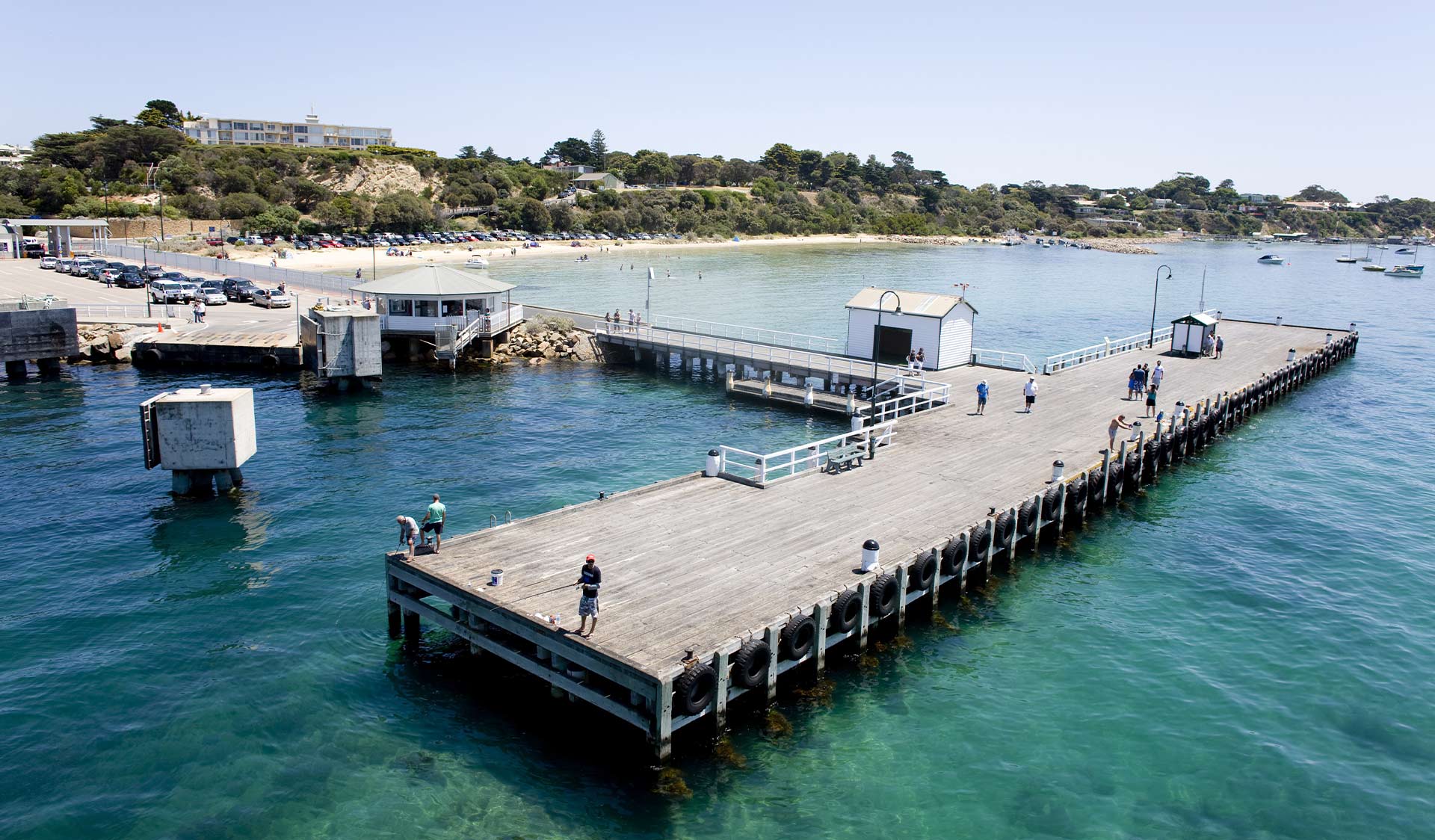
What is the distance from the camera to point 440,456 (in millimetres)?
36688

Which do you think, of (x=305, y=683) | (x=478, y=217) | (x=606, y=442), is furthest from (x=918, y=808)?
(x=478, y=217)

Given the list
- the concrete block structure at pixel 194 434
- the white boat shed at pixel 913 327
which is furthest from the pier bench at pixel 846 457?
the concrete block structure at pixel 194 434

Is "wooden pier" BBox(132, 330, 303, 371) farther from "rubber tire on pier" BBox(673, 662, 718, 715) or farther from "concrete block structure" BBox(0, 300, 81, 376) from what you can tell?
"rubber tire on pier" BBox(673, 662, 718, 715)

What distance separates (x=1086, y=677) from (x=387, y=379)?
4039 cm

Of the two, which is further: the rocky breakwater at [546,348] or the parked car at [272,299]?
the parked car at [272,299]

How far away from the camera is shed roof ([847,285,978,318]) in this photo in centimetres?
4444

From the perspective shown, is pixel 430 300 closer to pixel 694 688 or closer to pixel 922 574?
pixel 922 574

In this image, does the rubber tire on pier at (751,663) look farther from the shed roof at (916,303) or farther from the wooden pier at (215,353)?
the wooden pier at (215,353)

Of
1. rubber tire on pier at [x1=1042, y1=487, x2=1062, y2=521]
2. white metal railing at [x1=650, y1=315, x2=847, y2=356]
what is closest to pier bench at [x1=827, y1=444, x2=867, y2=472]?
rubber tire on pier at [x1=1042, y1=487, x2=1062, y2=521]

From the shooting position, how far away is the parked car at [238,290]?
67812 millimetres

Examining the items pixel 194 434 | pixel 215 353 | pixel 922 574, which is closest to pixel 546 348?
pixel 215 353

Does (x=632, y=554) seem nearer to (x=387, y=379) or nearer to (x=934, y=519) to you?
(x=934, y=519)

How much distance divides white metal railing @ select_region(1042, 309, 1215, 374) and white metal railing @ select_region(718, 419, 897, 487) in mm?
14353

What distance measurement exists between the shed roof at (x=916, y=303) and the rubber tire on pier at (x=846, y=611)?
25.3m
